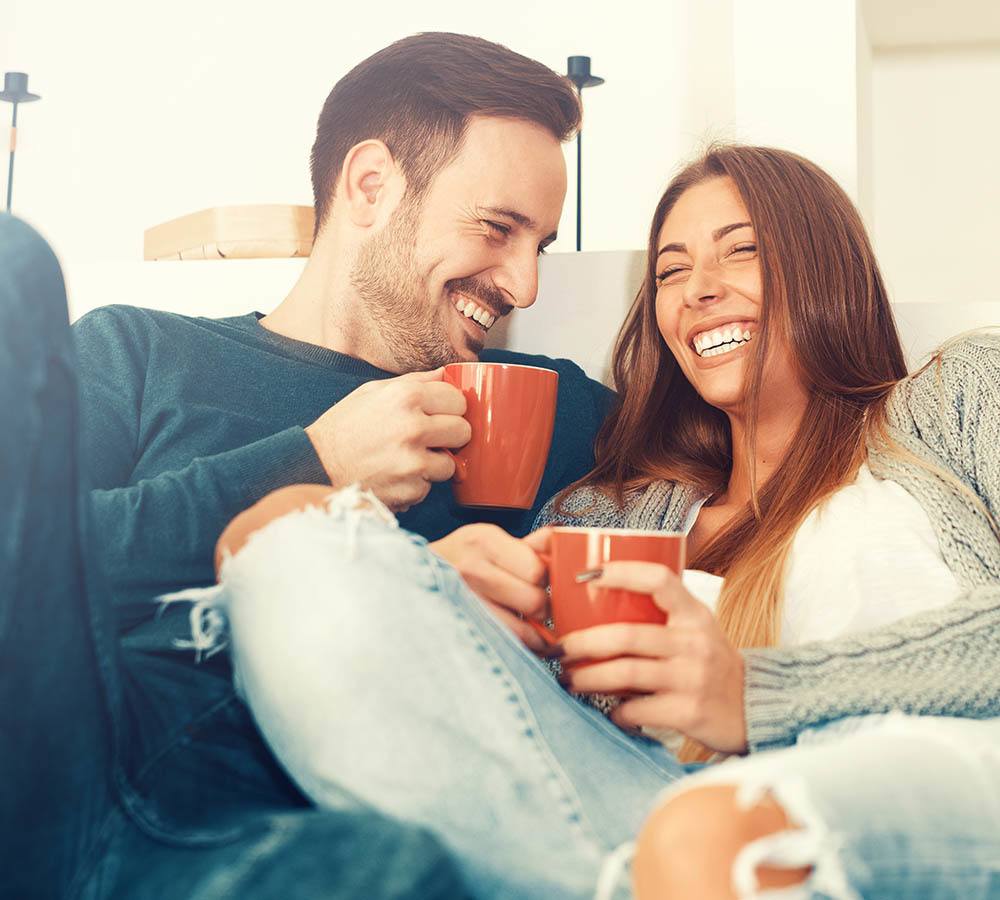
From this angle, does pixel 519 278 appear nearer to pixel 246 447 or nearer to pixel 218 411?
pixel 218 411

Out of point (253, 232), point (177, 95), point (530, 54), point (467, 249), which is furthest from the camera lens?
point (177, 95)

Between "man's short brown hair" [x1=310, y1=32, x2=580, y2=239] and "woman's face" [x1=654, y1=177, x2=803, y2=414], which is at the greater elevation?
"man's short brown hair" [x1=310, y1=32, x2=580, y2=239]

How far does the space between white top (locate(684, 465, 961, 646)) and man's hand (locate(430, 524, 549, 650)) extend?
264mm

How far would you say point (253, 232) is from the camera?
5.85 feet

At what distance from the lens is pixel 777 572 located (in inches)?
44.4

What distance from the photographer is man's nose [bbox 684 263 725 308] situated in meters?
1.37

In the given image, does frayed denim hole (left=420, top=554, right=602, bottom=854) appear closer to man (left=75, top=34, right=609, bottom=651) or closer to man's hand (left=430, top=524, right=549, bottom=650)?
man's hand (left=430, top=524, right=549, bottom=650)

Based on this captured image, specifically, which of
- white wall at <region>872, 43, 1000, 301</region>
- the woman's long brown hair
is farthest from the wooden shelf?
white wall at <region>872, 43, 1000, 301</region>

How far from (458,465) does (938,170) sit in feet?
5.81

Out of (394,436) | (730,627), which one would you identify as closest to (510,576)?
(394,436)

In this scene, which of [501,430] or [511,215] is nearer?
[501,430]

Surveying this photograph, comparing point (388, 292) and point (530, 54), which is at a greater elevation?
point (530, 54)

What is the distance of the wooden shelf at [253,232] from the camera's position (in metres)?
1.78

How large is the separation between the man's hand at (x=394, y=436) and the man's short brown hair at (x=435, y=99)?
56 centimetres
